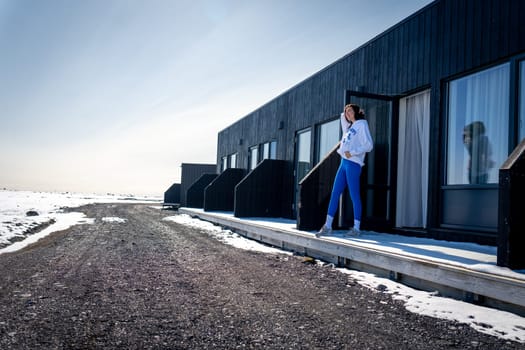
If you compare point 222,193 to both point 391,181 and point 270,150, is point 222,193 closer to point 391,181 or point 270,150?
point 270,150

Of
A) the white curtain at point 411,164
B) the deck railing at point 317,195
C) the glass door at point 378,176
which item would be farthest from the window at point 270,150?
the white curtain at point 411,164

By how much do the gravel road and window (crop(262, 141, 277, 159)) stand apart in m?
7.53

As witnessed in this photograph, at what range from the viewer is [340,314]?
116 inches

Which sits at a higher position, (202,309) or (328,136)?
(328,136)

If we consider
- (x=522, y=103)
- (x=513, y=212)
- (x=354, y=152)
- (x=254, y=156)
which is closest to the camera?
(x=513, y=212)

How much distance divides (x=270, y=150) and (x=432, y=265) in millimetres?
9706

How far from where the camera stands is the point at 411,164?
657 cm

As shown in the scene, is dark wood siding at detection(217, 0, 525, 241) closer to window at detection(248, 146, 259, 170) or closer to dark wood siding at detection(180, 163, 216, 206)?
window at detection(248, 146, 259, 170)

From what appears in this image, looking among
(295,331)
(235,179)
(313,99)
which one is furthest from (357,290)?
(235,179)

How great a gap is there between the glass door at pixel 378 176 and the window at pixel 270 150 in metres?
5.59

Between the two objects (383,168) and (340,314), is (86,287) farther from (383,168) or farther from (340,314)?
(383,168)

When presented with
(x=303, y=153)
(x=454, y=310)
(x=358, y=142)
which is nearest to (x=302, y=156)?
(x=303, y=153)

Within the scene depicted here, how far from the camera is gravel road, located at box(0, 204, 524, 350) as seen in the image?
2361mm

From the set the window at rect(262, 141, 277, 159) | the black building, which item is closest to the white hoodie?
the black building
